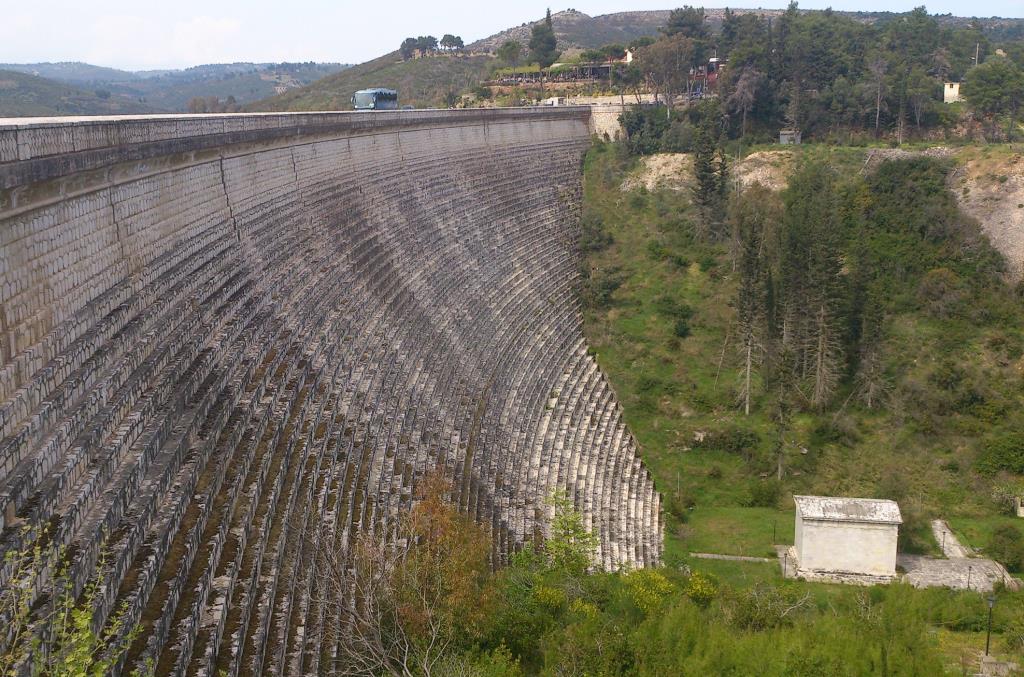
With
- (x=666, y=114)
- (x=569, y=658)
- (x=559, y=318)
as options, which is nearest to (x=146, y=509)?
(x=569, y=658)

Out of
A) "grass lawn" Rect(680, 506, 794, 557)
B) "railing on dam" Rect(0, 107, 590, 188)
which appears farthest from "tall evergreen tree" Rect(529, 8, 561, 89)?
"grass lawn" Rect(680, 506, 794, 557)

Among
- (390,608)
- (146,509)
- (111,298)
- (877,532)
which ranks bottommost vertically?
(877,532)

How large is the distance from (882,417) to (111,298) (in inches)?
901

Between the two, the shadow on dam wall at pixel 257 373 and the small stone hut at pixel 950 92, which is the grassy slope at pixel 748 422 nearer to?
the shadow on dam wall at pixel 257 373

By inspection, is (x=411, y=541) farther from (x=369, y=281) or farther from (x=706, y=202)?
(x=706, y=202)

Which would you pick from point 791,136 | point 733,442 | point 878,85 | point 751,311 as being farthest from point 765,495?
point 878,85

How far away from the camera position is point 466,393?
21.2 metres

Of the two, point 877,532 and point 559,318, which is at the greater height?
point 559,318

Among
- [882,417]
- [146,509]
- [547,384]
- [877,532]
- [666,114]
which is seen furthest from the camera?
[666,114]

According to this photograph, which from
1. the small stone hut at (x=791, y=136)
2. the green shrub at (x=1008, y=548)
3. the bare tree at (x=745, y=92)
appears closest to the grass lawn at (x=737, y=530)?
the green shrub at (x=1008, y=548)

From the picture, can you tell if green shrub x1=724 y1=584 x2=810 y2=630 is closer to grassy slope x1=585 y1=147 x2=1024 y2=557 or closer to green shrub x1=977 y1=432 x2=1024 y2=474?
grassy slope x1=585 y1=147 x2=1024 y2=557

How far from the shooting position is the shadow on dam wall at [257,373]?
910 cm

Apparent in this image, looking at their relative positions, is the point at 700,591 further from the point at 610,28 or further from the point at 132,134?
the point at 610,28

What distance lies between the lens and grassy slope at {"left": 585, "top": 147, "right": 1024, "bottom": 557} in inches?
930
